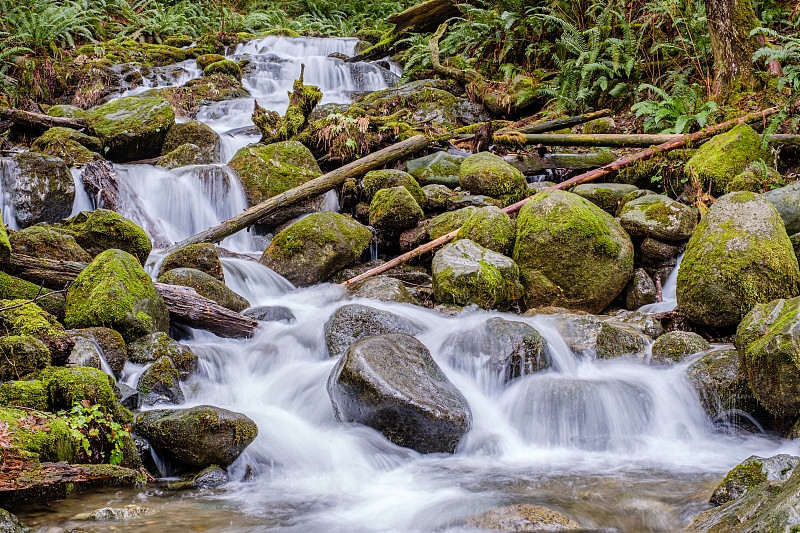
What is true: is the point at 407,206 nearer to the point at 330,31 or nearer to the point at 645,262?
the point at 645,262

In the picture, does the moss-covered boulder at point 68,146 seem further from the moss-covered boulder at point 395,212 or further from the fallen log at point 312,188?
the moss-covered boulder at point 395,212

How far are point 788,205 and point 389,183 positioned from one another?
578cm

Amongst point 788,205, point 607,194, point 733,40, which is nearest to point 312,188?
point 607,194

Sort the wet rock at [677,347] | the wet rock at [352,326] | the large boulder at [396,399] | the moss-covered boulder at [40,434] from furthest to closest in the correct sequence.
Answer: the wet rock at [352,326] < the wet rock at [677,347] < the large boulder at [396,399] < the moss-covered boulder at [40,434]

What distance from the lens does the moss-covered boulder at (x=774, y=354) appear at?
13.7 ft

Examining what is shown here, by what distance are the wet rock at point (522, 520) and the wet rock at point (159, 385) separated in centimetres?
293

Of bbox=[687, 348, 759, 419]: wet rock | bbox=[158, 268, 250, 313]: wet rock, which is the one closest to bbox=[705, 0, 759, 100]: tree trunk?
bbox=[687, 348, 759, 419]: wet rock

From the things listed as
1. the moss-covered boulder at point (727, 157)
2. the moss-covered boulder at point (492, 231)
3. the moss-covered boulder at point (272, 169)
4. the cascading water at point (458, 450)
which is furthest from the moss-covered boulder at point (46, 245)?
the moss-covered boulder at point (727, 157)

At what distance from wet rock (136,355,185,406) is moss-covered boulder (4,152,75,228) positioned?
192 inches

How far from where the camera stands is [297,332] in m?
6.62

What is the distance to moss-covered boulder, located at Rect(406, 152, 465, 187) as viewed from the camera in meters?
10.1

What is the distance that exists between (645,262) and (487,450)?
4.37 metres

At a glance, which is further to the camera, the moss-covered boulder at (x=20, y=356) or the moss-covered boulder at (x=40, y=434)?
the moss-covered boulder at (x=20, y=356)

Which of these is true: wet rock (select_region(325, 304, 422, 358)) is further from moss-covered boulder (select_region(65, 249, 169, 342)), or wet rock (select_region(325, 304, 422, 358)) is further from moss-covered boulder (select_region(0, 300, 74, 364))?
moss-covered boulder (select_region(0, 300, 74, 364))
